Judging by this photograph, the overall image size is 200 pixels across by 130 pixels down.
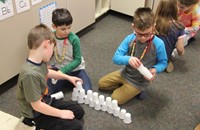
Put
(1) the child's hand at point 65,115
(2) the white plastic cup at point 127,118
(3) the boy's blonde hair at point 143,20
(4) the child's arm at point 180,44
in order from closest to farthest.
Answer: (1) the child's hand at point 65,115 < (3) the boy's blonde hair at point 143,20 < (2) the white plastic cup at point 127,118 < (4) the child's arm at point 180,44

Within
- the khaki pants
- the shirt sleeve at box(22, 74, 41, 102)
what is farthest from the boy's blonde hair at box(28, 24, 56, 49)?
the khaki pants

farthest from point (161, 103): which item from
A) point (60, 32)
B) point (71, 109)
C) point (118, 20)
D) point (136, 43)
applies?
point (118, 20)

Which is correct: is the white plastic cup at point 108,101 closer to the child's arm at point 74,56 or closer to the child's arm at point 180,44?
the child's arm at point 74,56

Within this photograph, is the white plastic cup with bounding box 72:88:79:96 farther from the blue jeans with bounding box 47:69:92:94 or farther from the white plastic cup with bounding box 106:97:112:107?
the white plastic cup with bounding box 106:97:112:107

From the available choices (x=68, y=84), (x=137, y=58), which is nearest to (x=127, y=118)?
(x=137, y=58)

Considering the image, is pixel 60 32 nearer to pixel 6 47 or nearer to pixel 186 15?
pixel 6 47

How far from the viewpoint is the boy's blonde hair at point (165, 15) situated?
6.02 feet

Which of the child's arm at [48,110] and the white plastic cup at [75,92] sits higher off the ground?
the child's arm at [48,110]

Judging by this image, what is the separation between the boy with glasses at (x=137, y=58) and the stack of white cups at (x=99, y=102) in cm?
11

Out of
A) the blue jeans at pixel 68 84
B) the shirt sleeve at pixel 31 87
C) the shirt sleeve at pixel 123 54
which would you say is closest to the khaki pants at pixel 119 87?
the blue jeans at pixel 68 84

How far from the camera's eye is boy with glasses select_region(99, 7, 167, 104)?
1553 mm

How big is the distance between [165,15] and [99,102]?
30.8 inches

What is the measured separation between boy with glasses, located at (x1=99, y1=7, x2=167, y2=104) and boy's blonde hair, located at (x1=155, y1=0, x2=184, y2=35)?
0.27 meters

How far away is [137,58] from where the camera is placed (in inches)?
65.8
